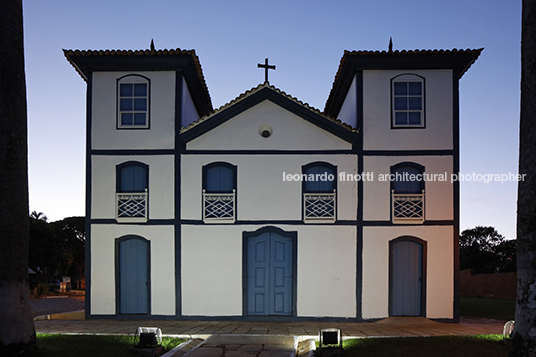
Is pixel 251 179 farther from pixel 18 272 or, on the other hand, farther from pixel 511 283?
pixel 511 283

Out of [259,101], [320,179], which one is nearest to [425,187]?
[320,179]

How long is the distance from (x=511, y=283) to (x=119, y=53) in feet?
76.7

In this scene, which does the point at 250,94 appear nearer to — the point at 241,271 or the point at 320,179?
the point at 320,179

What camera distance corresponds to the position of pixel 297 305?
11281 mm

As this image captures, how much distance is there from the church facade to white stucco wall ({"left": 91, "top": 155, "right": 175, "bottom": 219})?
1.4 inches

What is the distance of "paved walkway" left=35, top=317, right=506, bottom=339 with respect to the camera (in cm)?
950

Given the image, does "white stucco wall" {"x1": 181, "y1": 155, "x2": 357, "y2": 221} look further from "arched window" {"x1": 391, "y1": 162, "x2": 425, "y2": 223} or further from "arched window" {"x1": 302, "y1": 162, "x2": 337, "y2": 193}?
"arched window" {"x1": 391, "y1": 162, "x2": 425, "y2": 223}

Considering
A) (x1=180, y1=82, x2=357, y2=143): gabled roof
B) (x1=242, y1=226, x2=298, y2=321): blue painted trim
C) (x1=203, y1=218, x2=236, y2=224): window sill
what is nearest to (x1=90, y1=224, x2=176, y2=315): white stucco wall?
(x1=203, y1=218, x2=236, y2=224): window sill

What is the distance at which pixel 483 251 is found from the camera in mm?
29250

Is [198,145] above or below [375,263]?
above

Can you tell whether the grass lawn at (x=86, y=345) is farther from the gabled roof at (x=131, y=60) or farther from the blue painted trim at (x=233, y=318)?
the gabled roof at (x=131, y=60)

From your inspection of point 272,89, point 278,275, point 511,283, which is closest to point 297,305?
point 278,275

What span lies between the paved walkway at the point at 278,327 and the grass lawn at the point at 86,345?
80 cm

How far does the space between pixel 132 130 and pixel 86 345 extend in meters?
6.53
